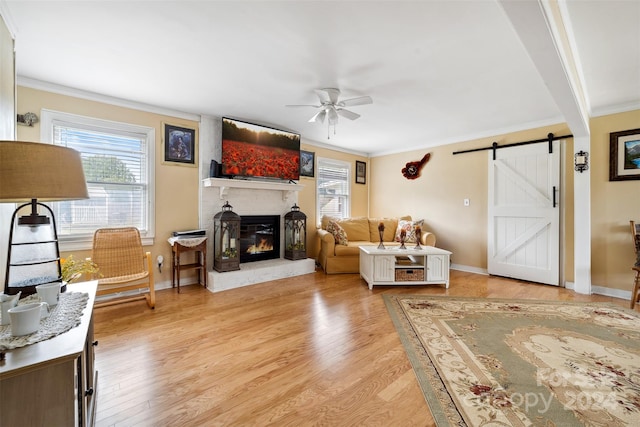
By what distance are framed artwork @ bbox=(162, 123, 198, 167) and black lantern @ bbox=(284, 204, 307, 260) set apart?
1.69 m

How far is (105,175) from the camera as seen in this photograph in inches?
127

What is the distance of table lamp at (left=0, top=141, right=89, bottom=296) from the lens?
983 millimetres

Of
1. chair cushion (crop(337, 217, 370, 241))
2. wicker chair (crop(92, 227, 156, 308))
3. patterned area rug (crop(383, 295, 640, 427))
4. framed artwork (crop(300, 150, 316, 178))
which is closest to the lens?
patterned area rug (crop(383, 295, 640, 427))

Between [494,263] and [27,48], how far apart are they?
6078mm

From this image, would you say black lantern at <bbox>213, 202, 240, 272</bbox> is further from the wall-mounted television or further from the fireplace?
the wall-mounted television

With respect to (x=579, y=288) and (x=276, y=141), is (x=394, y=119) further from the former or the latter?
(x=579, y=288)

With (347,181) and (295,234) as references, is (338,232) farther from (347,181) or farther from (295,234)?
(347,181)

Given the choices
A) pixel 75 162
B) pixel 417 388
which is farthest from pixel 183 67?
pixel 417 388

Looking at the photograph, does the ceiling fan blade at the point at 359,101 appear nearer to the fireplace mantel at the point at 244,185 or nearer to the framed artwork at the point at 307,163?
the fireplace mantel at the point at 244,185

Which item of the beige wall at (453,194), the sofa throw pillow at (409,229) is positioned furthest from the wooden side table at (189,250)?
the beige wall at (453,194)

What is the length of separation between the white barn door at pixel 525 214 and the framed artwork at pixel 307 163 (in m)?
3.05

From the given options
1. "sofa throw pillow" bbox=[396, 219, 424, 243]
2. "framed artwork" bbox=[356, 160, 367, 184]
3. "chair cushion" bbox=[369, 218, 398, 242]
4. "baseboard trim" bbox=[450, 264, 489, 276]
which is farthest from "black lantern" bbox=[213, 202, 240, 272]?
"baseboard trim" bbox=[450, 264, 489, 276]

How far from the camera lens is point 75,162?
1.16m

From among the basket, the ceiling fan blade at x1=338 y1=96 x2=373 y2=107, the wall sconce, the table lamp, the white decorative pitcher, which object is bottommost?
the basket
